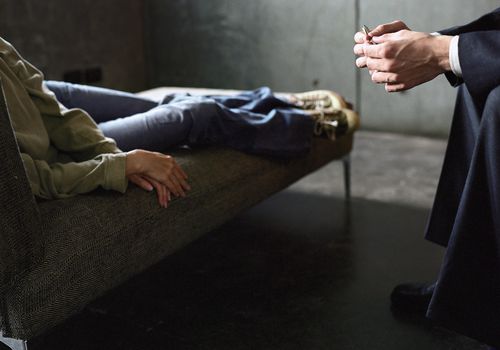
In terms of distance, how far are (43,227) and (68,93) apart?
32.0 inches

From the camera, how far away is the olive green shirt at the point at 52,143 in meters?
1.44

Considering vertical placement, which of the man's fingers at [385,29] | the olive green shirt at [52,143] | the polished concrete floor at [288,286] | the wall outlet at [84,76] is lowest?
the polished concrete floor at [288,286]

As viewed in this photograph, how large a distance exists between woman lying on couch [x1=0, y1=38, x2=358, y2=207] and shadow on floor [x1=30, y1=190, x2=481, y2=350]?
357 mm

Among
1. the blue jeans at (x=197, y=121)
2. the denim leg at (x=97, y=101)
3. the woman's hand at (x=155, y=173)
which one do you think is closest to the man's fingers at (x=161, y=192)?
the woman's hand at (x=155, y=173)

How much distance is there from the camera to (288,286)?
1921mm

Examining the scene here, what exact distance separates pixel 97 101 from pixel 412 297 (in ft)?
3.74

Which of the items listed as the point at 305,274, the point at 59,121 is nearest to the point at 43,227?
the point at 59,121

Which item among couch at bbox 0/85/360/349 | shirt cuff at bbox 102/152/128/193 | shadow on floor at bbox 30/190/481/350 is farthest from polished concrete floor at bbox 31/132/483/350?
shirt cuff at bbox 102/152/128/193

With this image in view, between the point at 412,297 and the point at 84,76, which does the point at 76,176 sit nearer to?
the point at 412,297

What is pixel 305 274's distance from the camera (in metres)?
2.01

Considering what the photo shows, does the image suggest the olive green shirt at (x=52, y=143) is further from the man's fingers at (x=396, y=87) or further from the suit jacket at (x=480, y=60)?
the suit jacket at (x=480, y=60)

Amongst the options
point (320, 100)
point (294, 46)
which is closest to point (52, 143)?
point (320, 100)

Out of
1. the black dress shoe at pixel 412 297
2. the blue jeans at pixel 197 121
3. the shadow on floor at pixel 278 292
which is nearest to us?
the shadow on floor at pixel 278 292

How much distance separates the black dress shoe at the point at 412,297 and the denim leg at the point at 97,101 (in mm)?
1011
